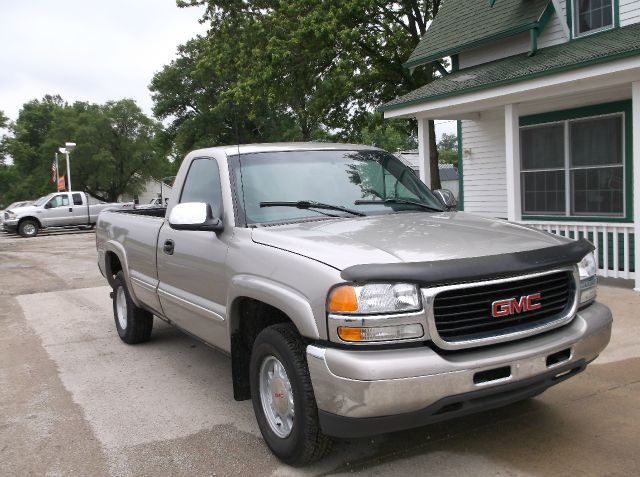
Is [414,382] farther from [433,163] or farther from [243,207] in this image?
[433,163]

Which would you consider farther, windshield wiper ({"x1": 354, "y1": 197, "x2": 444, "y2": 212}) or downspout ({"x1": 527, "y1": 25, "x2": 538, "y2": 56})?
downspout ({"x1": 527, "y1": 25, "x2": 538, "y2": 56})

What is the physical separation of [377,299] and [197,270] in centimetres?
180

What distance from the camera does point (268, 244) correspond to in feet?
11.5

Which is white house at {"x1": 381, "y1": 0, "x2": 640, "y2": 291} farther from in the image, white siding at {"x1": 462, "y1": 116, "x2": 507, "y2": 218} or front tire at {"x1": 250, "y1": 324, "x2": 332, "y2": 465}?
front tire at {"x1": 250, "y1": 324, "x2": 332, "y2": 465}

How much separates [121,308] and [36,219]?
22747 millimetres

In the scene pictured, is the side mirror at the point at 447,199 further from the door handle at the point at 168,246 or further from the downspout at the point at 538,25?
the downspout at the point at 538,25

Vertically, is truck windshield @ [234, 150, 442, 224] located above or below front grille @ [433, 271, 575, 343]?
above

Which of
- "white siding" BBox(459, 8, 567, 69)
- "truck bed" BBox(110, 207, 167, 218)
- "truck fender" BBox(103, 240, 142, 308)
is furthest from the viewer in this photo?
"white siding" BBox(459, 8, 567, 69)

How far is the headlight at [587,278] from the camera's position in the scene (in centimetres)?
352

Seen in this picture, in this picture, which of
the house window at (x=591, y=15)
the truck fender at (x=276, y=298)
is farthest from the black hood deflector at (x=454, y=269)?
the house window at (x=591, y=15)

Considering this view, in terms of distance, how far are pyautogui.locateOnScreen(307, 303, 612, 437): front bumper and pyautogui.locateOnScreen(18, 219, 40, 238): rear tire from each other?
26.5 metres

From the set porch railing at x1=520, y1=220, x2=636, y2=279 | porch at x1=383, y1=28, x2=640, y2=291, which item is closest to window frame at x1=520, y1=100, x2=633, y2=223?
porch at x1=383, y1=28, x2=640, y2=291

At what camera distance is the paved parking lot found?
3.45 meters

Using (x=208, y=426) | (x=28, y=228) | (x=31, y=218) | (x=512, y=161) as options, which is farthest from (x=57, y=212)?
(x=208, y=426)
